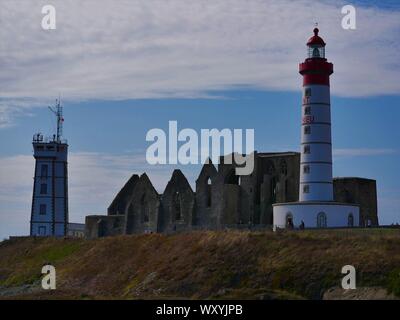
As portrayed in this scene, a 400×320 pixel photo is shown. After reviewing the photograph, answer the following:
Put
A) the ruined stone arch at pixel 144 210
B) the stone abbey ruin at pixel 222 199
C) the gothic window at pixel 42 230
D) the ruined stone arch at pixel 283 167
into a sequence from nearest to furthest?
the stone abbey ruin at pixel 222 199 → the ruined stone arch at pixel 283 167 → the ruined stone arch at pixel 144 210 → the gothic window at pixel 42 230

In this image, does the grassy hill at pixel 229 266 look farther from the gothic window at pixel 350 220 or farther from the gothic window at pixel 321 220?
the gothic window at pixel 350 220

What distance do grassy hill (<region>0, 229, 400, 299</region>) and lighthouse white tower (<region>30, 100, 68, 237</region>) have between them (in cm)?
1815

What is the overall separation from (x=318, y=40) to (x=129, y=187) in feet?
85.6

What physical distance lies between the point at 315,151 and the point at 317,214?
3782 mm

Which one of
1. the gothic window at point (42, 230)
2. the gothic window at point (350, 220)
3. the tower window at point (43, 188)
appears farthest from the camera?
the tower window at point (43, 188)

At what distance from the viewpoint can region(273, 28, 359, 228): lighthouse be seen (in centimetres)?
5494

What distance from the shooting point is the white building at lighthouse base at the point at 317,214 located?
54.4 m

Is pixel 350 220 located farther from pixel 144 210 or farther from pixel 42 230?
pixel 42 230

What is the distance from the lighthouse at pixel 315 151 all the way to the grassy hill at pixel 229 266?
216 inches

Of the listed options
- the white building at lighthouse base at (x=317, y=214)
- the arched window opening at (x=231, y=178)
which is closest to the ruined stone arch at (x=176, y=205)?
the arched window opening at (x=231, y=178)

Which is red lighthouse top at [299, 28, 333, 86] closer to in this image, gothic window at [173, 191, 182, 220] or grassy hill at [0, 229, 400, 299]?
grassy hill at [0, 229, 400, 299]
